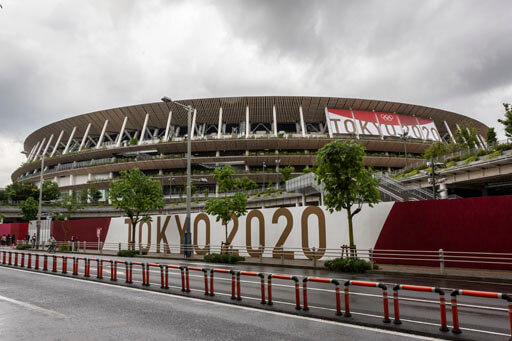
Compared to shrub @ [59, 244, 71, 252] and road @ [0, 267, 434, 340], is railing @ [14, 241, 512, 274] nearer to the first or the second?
shrub @ [59, 244, 71, 252]

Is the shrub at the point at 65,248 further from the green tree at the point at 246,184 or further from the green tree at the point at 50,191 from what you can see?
the green tree at the point at 50,191

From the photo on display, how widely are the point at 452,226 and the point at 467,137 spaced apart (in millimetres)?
65650

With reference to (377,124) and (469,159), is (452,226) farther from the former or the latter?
(377,124)

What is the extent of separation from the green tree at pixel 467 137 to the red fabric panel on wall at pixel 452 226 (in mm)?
58752

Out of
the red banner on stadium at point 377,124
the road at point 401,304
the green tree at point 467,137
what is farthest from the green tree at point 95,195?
the green tree at point 467,137

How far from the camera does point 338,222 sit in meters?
21.3

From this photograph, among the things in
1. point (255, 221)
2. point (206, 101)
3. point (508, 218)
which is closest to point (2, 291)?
point (255, 221)

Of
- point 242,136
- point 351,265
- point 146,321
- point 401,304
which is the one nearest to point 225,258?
point 351,265

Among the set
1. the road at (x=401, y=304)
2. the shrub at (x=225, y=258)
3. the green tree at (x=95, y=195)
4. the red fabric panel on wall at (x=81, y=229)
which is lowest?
the shrub at (x=225, y=258)

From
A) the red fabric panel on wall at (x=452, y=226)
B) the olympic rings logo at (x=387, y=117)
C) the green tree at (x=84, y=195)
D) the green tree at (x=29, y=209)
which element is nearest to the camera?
the red fabric panel on wall at (x=452, y=226)

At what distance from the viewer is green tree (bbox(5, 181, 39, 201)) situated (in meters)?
81.6

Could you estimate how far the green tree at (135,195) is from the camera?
108ft

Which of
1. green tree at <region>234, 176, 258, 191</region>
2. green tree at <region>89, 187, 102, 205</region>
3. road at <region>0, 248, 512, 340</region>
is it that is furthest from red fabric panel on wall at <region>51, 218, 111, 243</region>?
green tree at <region>89, 187, 102, 205</region>

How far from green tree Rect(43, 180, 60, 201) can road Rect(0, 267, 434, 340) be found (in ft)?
250
